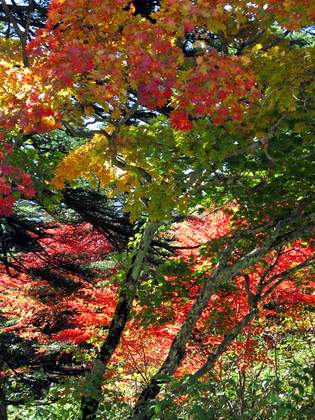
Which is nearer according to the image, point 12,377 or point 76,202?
point 76,202

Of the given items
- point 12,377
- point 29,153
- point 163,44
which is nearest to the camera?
point 163,44

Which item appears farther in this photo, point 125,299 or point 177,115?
point 125,299

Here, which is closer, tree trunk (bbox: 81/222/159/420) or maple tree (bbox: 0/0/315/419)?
maple tree (bbox: 0/0/315/419)

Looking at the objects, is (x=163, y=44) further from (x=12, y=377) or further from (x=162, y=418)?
(x=12, y=377)

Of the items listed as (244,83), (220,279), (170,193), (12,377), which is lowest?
(12,377)

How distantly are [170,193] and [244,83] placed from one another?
148 centimetres

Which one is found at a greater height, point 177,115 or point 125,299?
point 177,115

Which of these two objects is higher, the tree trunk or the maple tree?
the maple tree

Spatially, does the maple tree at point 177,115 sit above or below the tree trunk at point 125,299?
above

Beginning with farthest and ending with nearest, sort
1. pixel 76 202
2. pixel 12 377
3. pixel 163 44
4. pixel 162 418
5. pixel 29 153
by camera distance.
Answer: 1. pixel 12 377
2. pixel 76 202
3. pixel 29 153
4. pixel 162 418
5. pixel 163 44

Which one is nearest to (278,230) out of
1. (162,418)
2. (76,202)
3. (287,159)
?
(287,159)

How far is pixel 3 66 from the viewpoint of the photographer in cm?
495

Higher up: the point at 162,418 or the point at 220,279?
the point at 220,279

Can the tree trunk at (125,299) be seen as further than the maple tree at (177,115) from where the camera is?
Yes
